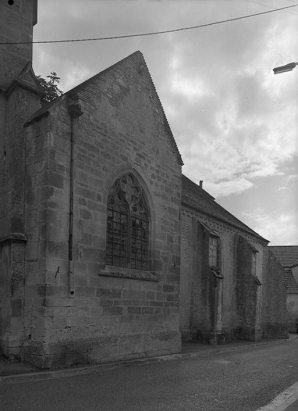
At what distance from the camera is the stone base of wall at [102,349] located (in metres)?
9.20

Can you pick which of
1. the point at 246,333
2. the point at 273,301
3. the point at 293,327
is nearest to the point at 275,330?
the point at 273,301

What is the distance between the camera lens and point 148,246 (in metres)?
13.0

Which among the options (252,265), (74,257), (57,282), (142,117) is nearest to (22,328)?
(57,282)

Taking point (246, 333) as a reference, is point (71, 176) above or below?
above

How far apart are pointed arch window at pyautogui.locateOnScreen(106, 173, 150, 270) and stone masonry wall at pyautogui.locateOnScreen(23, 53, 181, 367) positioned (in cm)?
29

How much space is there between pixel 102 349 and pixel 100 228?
2.86 metres

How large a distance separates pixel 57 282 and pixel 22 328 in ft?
4.01

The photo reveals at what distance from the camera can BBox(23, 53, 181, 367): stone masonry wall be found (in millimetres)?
9602

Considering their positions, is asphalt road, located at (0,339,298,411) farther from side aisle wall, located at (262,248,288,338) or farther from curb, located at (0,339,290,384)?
side aisle wall, located at (262,248,288,338)

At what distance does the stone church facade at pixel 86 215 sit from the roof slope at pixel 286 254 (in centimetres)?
2981

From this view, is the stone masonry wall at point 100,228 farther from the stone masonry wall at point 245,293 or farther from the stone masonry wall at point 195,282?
the stone masonry wall at point 245,293

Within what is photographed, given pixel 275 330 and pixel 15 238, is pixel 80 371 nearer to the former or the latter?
pixel 15 238

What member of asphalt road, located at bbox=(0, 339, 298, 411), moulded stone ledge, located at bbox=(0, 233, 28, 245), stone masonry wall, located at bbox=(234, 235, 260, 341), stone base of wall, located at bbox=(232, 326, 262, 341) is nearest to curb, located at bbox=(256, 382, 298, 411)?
asphalt road, located at bbox=(0, 339, 298, 411)

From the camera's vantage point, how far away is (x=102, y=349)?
10.6 metres
